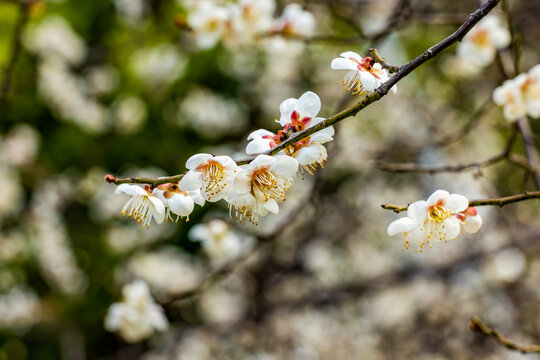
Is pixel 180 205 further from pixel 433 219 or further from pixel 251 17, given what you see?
pixel 251 17

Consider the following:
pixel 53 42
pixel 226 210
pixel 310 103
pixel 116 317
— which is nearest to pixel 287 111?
pixel 310 103

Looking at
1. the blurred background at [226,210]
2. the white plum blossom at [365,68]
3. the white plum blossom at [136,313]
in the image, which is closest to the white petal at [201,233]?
the white plum blossom at [136,313]

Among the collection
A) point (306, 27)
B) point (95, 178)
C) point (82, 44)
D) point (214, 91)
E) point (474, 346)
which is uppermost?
point (82, 44)

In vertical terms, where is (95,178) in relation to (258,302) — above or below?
above

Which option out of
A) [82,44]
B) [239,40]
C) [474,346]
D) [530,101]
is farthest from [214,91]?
[530,101]

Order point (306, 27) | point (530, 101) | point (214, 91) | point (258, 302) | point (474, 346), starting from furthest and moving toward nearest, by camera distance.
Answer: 1. point (214, 91)
2. point (258, 302)
3. point (474, 346)
4. point (306, 27)
5. point (530, 101)

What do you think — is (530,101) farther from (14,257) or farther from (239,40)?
(14,257)
